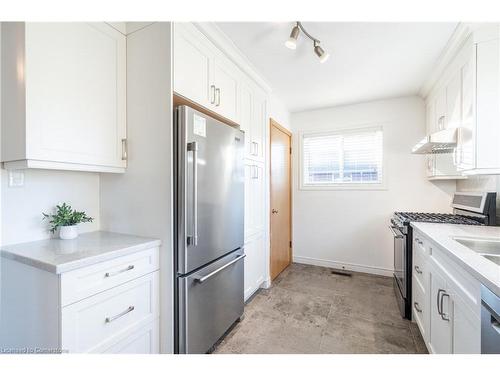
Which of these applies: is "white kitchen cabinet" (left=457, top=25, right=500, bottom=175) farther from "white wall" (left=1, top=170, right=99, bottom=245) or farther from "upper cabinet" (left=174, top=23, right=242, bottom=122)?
"white wall" (left=1, top=170, right=99, bottom=245)

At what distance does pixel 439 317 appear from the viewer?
1381 millimetres

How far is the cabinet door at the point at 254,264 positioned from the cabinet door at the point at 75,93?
1.47m

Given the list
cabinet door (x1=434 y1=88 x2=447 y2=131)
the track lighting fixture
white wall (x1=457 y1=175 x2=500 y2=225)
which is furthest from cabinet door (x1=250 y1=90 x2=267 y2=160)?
white wall (x1=457 y1=175 x2=500 y2=225)

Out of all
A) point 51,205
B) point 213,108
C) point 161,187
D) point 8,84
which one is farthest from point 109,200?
point 213,108

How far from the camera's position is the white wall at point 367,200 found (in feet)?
9.77

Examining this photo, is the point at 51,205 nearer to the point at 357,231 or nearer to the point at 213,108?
the point at 213,108

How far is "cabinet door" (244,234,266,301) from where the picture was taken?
7.68 ft

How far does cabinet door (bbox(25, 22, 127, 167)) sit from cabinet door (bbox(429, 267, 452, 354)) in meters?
2.20

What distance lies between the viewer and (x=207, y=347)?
161cm

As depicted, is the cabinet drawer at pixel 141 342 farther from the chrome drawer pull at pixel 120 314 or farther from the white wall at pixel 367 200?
the white wall at pixel 367 200

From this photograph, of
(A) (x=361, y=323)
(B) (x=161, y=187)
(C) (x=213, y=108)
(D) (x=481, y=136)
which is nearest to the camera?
(B) (x=161, y=187)

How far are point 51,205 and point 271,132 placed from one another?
235 cm

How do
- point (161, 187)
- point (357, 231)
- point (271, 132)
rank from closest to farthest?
point (161, 187), point (271, 132), point (357, 231)
